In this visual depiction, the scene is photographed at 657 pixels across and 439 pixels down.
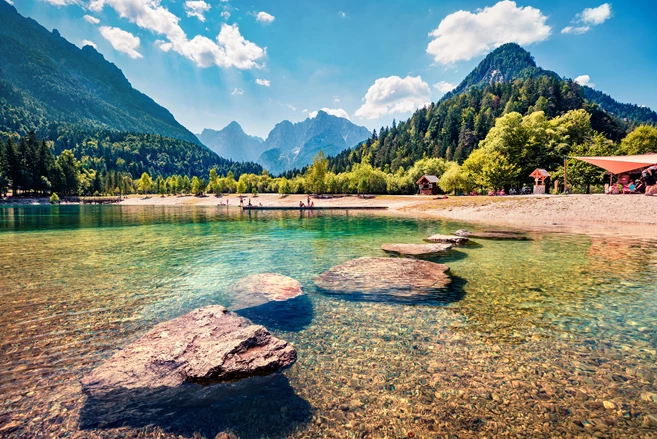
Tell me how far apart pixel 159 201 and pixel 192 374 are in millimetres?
170008

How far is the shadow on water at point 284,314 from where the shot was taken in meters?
9.62

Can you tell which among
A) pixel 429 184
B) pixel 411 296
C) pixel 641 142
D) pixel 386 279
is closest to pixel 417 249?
pixel 386 279

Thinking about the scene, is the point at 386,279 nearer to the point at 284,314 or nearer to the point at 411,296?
the point at 411,296

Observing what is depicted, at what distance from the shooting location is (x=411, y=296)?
1205 cm

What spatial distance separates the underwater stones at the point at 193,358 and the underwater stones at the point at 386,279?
549 cm

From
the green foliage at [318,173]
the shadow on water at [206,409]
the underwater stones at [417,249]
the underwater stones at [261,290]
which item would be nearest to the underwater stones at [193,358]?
the shadow on water at [206,409]

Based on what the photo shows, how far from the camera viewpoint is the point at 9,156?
116375mm

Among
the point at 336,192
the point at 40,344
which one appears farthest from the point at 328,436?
the point at 336,192

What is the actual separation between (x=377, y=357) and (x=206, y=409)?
405cm

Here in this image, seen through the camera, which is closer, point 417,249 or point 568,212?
point 417,249

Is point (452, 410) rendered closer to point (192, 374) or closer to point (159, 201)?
point (192, 374)

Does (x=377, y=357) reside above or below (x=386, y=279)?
below

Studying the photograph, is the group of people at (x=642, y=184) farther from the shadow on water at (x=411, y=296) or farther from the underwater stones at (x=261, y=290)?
the underwater stones at (x=261, y=290)

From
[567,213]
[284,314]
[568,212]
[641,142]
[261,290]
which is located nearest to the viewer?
[284,314]
